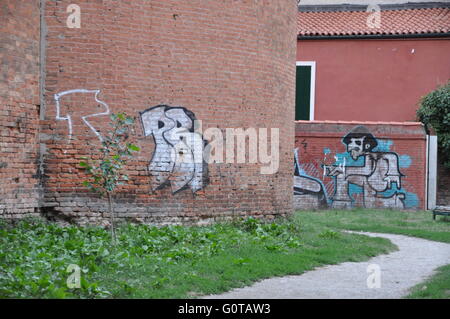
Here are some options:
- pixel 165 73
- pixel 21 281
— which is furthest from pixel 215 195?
pixel 21 281

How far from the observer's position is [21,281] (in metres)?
5.98

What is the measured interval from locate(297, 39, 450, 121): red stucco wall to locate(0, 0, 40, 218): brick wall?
15024 mm

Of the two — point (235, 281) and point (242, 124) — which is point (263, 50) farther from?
point (235, 281)

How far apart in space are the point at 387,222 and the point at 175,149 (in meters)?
7.33

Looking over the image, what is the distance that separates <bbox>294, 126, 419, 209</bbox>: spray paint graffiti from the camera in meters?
19.3

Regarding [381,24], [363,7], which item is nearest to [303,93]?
[381,24]

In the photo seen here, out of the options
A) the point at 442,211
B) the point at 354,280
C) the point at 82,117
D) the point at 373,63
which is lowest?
the point at 354,280

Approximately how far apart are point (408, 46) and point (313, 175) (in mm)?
6826

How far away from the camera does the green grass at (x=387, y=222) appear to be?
13852 mm

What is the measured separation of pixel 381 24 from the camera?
2339 cm
